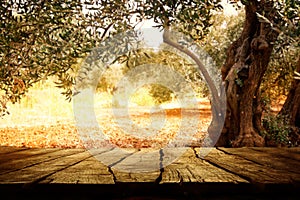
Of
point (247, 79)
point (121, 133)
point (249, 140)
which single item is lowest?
point (121, 133)

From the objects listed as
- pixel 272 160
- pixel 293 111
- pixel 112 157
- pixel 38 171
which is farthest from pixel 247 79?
pixel 38 171

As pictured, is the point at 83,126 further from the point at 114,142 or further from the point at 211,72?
the point at 211,72

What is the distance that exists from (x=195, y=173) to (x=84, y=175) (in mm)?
497

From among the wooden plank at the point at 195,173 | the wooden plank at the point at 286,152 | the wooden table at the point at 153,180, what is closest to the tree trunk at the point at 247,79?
the wooden plank at the point at 286,152

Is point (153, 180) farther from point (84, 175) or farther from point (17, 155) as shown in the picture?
point (17, 155)

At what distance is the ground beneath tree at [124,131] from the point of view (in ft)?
34.6

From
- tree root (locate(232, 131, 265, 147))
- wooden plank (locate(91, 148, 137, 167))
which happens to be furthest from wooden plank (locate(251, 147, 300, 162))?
tree root (locate(232, 131, 265, 147))

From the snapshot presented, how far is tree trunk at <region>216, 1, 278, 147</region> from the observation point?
629 centimetres

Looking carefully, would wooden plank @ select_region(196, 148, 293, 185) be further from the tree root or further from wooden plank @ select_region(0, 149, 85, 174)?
the tree root

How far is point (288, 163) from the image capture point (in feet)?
6.07

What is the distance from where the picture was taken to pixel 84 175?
148 cm

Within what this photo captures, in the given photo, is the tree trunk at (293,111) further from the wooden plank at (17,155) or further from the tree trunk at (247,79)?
the wooden plank at (17,155)
